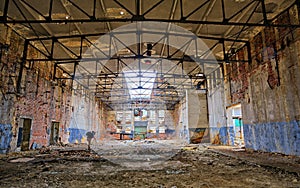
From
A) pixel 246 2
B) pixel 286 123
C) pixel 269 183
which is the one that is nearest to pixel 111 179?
pixel 269 183

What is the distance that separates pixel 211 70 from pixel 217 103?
7.89ft

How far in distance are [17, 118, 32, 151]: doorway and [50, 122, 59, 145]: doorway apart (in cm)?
256

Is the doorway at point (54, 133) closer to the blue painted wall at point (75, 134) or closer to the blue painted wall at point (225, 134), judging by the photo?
the blue painted wall at point (75, 134)

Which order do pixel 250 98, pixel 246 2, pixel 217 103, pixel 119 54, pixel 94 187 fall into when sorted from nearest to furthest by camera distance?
pixel 94 187
pixel 246 2
pixel 250 98
pixel 119 54
pixel 217 103

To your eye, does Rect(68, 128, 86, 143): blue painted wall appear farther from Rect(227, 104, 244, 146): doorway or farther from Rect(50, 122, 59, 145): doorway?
Rect(227, 104, 244, 146): doorway

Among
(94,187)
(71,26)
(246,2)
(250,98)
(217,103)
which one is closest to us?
(94,187)

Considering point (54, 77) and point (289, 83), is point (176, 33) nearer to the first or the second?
point (289, 83)

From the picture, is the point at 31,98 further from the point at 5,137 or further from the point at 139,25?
the point at 139,25

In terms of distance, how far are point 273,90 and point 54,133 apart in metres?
12.5

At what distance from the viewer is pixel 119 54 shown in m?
11.3

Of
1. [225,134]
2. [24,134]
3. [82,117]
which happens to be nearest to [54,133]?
[24,134]

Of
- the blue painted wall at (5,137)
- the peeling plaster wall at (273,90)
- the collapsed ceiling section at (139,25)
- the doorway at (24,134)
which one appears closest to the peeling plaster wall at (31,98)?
the blue painted wall at (5,137)

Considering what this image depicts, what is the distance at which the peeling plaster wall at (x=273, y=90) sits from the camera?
6629mm

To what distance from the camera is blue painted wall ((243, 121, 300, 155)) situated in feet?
21.7
